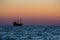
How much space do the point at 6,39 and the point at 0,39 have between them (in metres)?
0.18

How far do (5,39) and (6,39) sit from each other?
0.03 meters

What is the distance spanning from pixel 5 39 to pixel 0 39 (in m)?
0.15

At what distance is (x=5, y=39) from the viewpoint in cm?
805

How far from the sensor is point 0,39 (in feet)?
26.3

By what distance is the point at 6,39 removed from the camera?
805 cm
